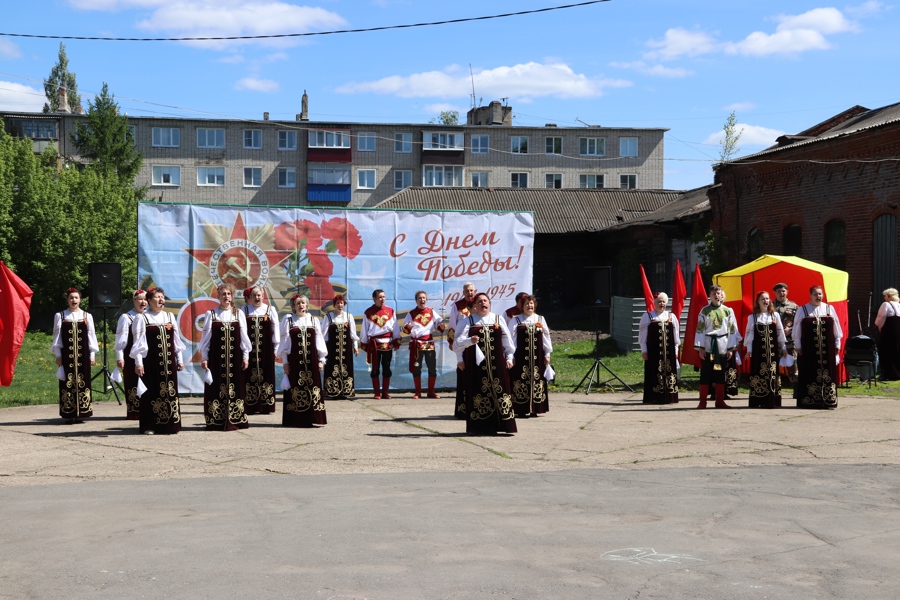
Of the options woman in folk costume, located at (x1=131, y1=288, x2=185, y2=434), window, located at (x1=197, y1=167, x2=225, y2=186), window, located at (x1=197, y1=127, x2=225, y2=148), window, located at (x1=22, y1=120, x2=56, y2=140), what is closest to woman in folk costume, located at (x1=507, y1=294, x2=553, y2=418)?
woman in folk costume, located at (x1=131, y1=288, x2=185, y2=434)

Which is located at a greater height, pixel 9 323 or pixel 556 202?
pixel 556 202

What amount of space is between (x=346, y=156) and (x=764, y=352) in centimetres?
5470

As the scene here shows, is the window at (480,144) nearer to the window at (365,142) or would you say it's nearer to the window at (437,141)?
the window at (437,141)

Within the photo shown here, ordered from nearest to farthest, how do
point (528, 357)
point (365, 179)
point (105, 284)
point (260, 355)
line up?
point (528, 357), point (260, 355), point (105, 284), point (365, 179)

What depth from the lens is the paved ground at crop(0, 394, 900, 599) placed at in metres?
5.72

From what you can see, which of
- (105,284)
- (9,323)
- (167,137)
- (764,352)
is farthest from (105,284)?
(167,137)

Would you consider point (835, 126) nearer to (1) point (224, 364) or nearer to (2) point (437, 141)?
(1) point (224, 364)

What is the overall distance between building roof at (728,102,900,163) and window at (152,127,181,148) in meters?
46.0

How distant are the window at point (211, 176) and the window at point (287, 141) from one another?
4259 millimetres

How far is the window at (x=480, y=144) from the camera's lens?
2773 inches

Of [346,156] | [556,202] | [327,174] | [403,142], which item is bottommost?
[556,202]

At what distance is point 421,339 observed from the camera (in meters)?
17.1

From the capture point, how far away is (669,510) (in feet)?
25.3

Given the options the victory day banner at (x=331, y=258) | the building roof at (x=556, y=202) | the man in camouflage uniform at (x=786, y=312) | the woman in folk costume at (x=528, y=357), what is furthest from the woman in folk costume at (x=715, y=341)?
the building roof at (x=556, y=202)
